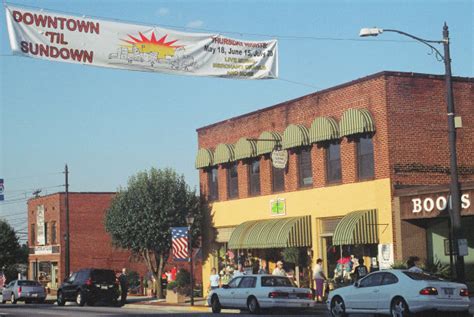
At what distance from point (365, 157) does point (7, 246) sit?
48007 mm

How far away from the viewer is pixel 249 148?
38344mm

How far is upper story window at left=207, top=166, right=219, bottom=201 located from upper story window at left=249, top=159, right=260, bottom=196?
3.36 meters

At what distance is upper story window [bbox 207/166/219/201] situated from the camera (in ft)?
139

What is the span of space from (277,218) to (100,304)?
33.5ft

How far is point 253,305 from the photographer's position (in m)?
26.5

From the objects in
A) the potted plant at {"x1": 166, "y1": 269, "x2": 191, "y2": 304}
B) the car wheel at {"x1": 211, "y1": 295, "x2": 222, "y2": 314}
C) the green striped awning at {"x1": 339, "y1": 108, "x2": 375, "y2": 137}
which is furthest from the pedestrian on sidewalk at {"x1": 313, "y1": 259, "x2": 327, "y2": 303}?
the potted plant at {"x1": 166, "y1": 269, "x2": 191, "y2": 304}

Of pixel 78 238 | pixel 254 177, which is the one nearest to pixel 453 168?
pixel 254 177

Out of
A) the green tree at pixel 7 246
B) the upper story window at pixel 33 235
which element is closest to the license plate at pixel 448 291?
the upper story window at pixel 33 235

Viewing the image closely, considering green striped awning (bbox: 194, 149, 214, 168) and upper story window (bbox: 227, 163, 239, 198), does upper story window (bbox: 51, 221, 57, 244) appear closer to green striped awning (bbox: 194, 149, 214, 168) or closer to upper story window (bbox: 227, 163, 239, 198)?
green striped awning (bbox: 194, 149, 214, 168)

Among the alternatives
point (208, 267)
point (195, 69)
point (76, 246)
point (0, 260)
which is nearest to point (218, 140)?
point (208, 267)

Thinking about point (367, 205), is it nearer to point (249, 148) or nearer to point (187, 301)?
point (249, 148)

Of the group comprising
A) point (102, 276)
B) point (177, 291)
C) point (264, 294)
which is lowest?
point (177, 291)

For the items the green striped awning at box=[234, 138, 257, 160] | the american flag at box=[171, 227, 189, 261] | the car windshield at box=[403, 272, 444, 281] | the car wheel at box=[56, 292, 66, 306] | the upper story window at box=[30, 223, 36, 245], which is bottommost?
the car wheel at box=[56, 292, 66, 306]

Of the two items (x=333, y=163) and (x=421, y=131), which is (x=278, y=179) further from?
(x=421, y=131)
